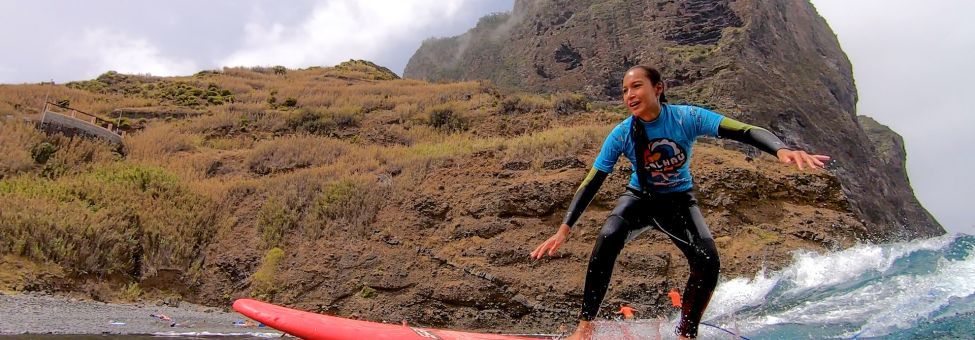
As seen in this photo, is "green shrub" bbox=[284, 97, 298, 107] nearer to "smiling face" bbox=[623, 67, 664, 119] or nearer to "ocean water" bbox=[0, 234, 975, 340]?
"ocean water" bbox=[0, 234, 975, 340]

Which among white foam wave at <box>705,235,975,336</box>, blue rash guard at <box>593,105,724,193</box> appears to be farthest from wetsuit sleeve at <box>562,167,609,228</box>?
white foam wave at <box>705,235,975,336</box>

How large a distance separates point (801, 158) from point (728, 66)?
3711 cm

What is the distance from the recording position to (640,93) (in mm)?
3760

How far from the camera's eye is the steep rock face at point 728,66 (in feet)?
121

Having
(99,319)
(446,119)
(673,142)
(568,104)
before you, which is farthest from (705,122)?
(446,119)

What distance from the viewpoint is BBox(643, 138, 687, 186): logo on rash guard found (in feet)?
12.5

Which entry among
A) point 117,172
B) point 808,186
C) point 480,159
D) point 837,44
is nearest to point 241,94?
point 117,172

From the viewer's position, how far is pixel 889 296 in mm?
6156

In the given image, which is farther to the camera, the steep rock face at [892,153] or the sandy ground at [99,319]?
the steep rock face at [892,153]

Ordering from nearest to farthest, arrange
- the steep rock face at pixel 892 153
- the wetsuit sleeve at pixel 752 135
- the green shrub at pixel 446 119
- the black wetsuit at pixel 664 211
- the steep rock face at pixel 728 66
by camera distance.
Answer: the wetsuit sleeve at pixel 752 135 → the black wetsuit at pixel 664 211 → the green shrub at pixel 446 119 → the steep rock face at pixel 728 66 → the steep rock face at pixel 892 153

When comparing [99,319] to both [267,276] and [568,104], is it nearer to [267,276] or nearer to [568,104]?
[267,276]

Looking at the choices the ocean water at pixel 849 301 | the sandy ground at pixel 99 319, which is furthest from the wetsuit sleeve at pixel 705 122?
the sandy ground at pixel 99 319

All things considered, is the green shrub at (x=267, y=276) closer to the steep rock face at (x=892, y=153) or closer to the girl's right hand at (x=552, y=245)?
the girl's right hand at (x=552, y=245)

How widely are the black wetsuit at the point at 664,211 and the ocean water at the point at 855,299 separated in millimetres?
403
